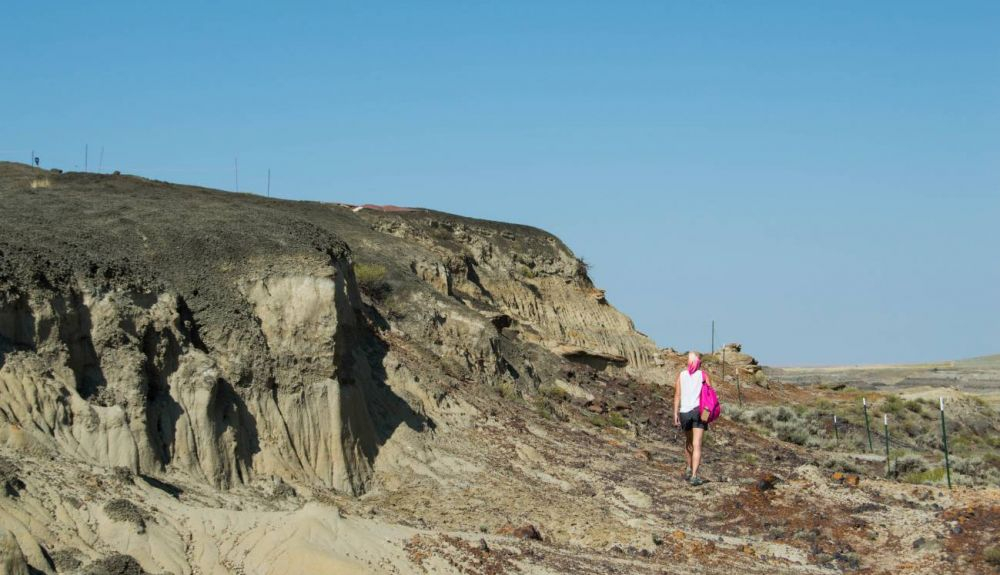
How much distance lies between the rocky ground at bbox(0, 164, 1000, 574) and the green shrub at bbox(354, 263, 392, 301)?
0.33ft

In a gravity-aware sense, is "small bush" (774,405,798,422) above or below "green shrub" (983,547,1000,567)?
above

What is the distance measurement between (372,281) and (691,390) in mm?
16241

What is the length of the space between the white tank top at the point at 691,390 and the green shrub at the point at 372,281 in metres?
15.3

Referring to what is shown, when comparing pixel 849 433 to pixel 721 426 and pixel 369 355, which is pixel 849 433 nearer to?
pixel 721 426

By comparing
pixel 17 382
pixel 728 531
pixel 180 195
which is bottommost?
pixel 728 531

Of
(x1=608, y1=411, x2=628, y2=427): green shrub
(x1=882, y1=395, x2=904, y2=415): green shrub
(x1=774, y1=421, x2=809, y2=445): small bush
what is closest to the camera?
(x1=608, y1=411, x2=628, y2=427): green shrub

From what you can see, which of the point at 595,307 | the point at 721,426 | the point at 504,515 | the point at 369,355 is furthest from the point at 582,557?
the point at 595,307

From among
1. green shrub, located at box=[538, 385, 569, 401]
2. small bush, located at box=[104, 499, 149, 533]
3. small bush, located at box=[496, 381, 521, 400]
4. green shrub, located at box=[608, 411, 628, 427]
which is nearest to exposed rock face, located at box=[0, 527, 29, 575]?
small bush, located at box=[104, 499, 149, 533]

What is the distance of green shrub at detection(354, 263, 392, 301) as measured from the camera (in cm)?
3313

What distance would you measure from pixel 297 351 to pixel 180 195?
14.2 meters

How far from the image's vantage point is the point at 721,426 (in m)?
38.1

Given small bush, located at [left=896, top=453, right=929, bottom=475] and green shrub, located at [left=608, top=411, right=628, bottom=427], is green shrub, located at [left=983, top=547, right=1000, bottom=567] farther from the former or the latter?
green shrub, located at [left=608, top=411, right=628, bottom=427]

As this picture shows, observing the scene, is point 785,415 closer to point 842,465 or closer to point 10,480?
point 842,465

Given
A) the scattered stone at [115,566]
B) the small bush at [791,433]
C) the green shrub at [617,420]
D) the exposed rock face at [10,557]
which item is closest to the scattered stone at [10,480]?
the scattered stone at [115,566]
